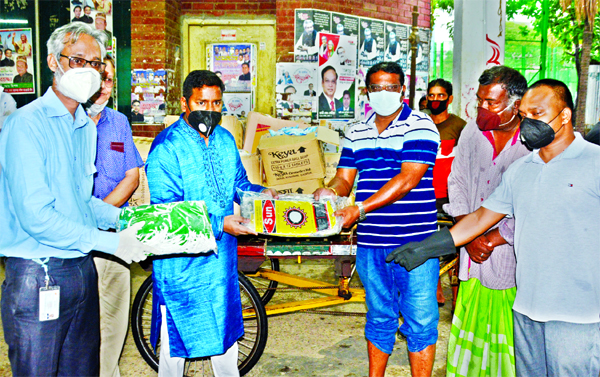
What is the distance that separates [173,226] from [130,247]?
232mm

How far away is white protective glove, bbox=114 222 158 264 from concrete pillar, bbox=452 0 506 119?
7066 mm

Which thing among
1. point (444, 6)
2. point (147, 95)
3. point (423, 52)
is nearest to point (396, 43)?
point (423, 52)

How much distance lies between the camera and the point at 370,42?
27.3 ft

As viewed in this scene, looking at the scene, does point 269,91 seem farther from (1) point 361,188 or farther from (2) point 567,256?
(2) point 567,256

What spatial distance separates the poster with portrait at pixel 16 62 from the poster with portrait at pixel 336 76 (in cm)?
420

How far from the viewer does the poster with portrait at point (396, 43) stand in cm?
856

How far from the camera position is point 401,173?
2969mm

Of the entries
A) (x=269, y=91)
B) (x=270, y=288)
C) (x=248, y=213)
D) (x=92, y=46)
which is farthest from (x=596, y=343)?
(x=269, y=91)

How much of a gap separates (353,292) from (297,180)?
1082mm

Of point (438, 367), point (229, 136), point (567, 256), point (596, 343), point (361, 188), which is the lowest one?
point (438, 367)

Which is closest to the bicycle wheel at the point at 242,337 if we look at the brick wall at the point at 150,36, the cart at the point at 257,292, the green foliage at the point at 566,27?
the cart at the point at 257,292

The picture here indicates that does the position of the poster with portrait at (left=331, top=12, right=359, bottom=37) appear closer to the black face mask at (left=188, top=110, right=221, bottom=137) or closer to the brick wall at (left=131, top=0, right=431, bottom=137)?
the brick wall at (left=131, top=0, right=431, bottom=137)

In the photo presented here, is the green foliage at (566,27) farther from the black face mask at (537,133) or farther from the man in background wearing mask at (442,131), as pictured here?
the black face mask at (537,133)

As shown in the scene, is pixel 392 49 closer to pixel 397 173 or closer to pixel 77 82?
pixel 397 173
